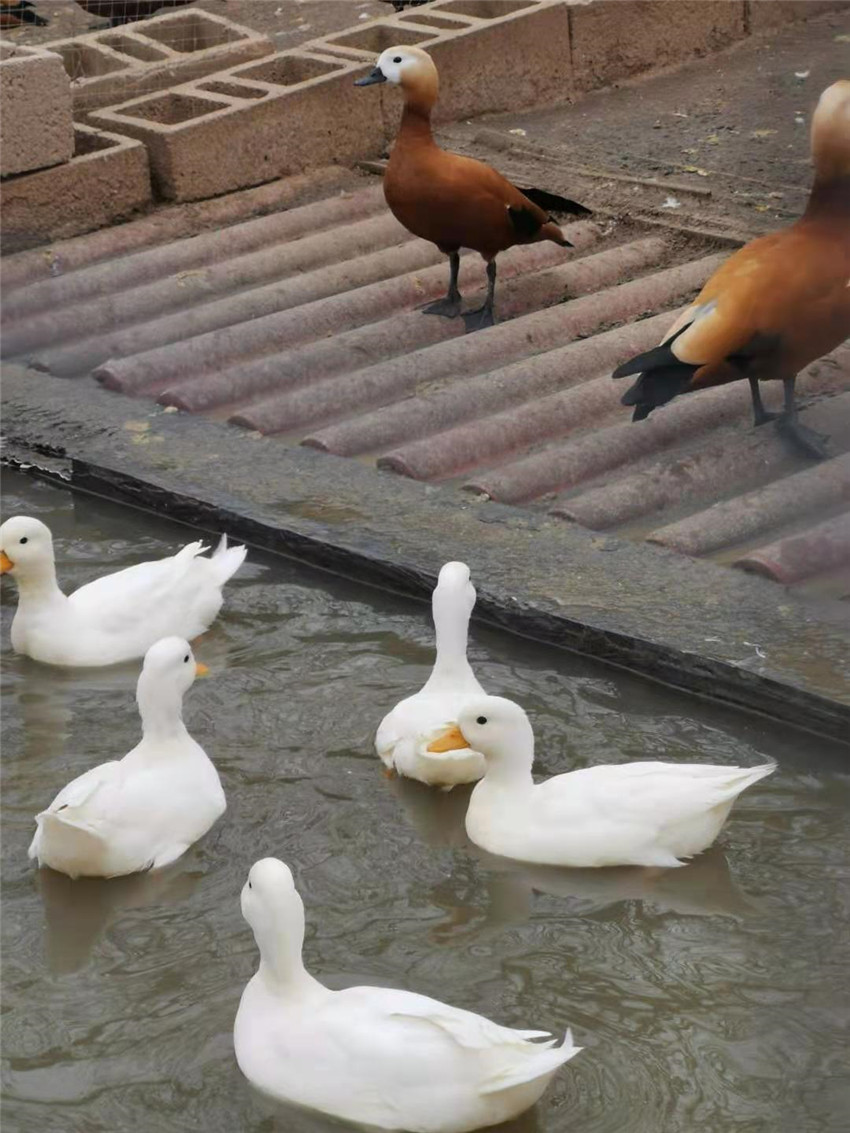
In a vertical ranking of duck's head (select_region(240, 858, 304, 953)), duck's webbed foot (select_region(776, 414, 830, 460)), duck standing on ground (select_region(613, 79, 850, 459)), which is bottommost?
duck's webbed foot (select_region(776, 414, 830, 460))

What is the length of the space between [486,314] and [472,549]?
2.10 meters

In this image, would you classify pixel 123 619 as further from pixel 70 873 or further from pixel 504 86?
pixel 504 86

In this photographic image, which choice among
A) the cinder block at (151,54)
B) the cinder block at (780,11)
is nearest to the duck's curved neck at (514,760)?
the cinder block at (151,54)

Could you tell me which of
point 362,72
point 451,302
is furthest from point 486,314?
point 362,72

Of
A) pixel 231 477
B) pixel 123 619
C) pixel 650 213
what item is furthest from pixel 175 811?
pixel 650 213

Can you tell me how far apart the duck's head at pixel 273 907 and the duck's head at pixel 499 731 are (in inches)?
35.1

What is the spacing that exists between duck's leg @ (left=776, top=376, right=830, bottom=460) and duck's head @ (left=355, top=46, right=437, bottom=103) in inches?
89.3

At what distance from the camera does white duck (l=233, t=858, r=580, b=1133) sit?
3.59 metres

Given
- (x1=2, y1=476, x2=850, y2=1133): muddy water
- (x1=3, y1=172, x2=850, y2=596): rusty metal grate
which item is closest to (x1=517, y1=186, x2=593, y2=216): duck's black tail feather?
(x1=3, y1=172, x2=850, y2=596): rusty metal grate

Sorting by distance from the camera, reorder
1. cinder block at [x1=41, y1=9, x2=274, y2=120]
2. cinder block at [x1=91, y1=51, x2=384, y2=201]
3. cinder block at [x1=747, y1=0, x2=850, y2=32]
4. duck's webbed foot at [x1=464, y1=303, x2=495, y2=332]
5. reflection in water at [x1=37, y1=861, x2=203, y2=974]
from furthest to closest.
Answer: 1. cinder block at [x1=747, y1=0, x2=850, y2=32]
2. cinder block at [x1=41, y1=9, x2=274, y2=120]
3. cinder block at [x1=91, y1=51, x2=384, y2=201]
4. duck's webbed foot at [x1=464, y1=303, x2=495, y2=332]
5. reflection in water at [x1=37, y1=861, x2=203, y2=974]

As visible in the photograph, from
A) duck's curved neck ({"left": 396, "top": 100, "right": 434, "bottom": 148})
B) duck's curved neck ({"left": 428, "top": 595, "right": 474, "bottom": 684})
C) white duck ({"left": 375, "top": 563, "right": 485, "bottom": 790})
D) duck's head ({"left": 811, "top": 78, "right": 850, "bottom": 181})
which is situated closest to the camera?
white duck ({"left": 375, "top": 563, "right": 485, "bottom": 790})

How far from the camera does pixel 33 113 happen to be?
8.80m

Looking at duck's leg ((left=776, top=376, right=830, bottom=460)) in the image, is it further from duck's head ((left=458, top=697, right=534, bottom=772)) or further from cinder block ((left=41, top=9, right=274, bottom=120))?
cinder block ((left=41, top=9, right=274, bottom=120))

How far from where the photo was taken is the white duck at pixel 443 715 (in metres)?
4.91
